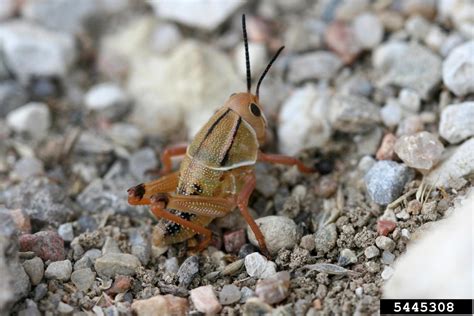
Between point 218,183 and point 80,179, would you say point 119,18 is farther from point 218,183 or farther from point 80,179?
point 218,183

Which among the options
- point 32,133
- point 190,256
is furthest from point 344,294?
point 32,133

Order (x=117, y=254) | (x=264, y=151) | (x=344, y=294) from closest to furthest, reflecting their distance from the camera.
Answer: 1. (x=344, y=294)
2. (x=117, y=254)
3. (x=264, y=151)

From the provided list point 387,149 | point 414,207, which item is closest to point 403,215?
point 414,207

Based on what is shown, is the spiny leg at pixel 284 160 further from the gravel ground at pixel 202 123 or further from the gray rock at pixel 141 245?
the gray rock at pixel 141 245

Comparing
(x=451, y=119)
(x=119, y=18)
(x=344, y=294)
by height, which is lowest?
(x=344, y=294)

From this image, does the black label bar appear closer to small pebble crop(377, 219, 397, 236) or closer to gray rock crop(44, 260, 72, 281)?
small pebble crop(377, 219, 397, 236)
